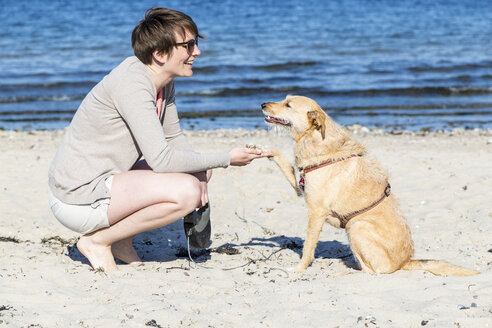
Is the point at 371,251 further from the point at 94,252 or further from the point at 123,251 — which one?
the point at 94,252

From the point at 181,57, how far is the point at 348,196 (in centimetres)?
160

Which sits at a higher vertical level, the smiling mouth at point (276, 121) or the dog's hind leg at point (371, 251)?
the smiling mouth at point (276, 121)

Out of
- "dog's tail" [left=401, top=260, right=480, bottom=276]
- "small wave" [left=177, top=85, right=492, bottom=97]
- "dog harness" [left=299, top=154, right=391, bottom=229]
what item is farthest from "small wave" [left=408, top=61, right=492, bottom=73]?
"dog's tail" [left=401, top=260, right=480, bottom=276]

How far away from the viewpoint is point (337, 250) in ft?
17.6

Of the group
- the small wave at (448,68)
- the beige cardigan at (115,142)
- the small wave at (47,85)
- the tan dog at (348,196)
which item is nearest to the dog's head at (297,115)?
the tan dog at (348,196)

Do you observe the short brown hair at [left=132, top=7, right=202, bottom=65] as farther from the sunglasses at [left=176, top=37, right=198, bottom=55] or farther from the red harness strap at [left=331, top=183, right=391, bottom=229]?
the red harness strap at [left=331, top=183, right=391, bottom=229]

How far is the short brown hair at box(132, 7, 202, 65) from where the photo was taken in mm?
4004

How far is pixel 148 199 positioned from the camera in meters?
4.17

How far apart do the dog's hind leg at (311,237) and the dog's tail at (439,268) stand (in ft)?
2.23

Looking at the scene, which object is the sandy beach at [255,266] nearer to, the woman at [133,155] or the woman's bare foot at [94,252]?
the woman's bare foot at [94,252]

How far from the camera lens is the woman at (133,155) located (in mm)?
3984

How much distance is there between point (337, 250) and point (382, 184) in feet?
3.47

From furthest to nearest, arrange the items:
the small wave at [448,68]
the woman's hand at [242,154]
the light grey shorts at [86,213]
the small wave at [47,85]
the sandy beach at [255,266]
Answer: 1. the small wave at [448,68]
2. the small wave at [47,85]
3. the woman's hand at [242,154]
4. the light grey shorts at [86,213]
5. the sandy beach at [255,266]

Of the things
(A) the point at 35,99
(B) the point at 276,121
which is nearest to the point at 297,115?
(B) the point at 276,121
